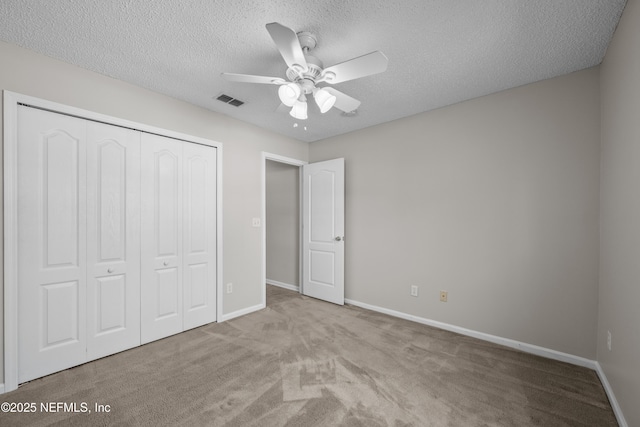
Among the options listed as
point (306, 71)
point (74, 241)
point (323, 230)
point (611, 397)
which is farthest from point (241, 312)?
point (611, 397)

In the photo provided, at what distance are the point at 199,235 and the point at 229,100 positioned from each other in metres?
1.51

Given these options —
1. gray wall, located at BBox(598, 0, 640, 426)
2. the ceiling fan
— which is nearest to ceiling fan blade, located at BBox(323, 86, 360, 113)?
the ceiling fan

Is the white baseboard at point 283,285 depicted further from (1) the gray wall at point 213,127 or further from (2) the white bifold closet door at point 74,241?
(2) the white bifold closet door at point 74,241

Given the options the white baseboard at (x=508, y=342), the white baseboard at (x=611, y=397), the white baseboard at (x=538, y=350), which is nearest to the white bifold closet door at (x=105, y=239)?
the white baseboard at (x=508, y=342)

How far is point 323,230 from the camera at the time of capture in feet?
13.1

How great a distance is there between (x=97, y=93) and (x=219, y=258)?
6.33 feet

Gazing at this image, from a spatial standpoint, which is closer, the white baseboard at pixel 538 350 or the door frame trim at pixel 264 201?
the white baseboard at pixel 538 350

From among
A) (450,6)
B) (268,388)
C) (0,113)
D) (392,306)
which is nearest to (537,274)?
(392,306)

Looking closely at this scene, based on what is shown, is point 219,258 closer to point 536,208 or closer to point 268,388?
point 268,388

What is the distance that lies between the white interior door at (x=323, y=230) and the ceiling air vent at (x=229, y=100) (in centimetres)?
150

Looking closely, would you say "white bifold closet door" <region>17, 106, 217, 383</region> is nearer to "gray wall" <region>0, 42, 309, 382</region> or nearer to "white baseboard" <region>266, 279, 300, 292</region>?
"gray wall" <region>0, 42, 309, 382</region>

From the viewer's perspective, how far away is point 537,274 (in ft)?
7.84

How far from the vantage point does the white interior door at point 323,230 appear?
3781 mm

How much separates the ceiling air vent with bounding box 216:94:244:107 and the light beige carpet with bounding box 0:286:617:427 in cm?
248
